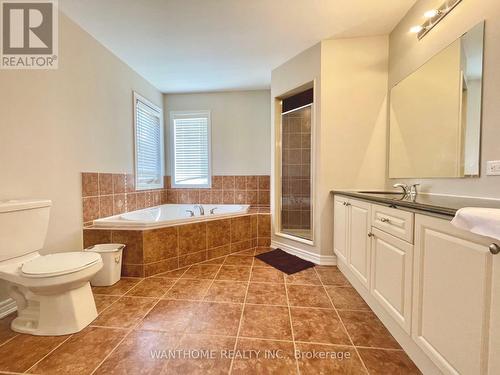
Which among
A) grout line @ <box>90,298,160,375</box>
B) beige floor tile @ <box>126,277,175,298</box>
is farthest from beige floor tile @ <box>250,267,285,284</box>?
grout line @ <box>90,298,160,375</box>

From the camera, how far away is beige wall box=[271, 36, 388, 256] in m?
2.30

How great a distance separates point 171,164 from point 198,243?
1851mm

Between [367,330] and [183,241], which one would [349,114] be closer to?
[367,330]

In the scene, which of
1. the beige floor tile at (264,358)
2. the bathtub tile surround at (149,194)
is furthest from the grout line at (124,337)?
the bathtub tile surround at (149,194)

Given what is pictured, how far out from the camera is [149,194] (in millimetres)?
3375

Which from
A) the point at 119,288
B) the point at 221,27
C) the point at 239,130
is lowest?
the point at 119,288

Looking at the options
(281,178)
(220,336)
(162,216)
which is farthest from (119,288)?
(281,178)

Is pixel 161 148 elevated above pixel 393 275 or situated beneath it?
elevated above

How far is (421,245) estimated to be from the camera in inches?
42.6

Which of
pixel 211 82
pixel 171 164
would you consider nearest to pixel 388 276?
pixel 211 82

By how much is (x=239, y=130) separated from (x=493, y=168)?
3045 millimetres

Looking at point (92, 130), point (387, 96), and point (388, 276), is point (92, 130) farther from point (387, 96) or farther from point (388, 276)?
point (387, 96)

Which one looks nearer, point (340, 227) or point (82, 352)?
point (82, 352)

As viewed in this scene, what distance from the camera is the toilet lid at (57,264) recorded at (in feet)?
4.39
